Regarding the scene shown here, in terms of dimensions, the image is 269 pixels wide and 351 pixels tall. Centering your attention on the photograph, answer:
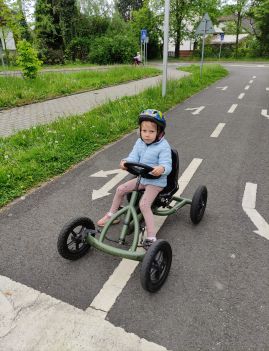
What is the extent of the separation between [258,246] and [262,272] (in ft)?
1.45

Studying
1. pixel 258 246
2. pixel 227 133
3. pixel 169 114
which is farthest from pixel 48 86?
pixel 258 246

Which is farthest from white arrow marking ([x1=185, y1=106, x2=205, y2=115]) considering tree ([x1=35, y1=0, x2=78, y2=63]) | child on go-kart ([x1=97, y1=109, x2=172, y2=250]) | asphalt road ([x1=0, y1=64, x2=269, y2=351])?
tree ([x1=35, y1=0, x2=78, y2=63])

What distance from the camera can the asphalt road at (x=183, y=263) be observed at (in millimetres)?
2512

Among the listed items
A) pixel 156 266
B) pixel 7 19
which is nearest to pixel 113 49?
pixel 7 19

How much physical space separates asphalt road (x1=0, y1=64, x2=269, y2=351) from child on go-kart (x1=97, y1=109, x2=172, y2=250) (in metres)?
0.61

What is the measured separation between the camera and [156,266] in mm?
2873

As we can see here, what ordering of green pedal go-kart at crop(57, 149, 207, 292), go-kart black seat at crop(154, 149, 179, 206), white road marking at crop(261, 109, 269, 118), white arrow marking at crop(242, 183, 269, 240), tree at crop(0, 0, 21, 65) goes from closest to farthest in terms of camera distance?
green pedal go-kart at crop(57, 149, 207, 292), go-kart black seat at crop(154, 149, 179, 206), white arrow marking at crop(242, 183, 269, 240), white road marking at crop(261, 109, 269, 118), tree at crop(0, 0, 21, 65)

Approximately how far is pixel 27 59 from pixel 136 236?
43.3 feet

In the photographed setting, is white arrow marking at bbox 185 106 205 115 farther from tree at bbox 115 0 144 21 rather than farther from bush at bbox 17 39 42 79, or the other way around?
tree at bbox 115 0 144 21

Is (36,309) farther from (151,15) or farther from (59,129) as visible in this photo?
(151,15)

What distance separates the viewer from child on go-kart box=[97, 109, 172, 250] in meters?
3.33

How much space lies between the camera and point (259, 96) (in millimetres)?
13844

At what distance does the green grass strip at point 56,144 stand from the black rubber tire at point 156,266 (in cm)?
271

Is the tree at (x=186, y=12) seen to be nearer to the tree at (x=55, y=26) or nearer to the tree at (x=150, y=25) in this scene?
the tree at (x=150, y=25)
